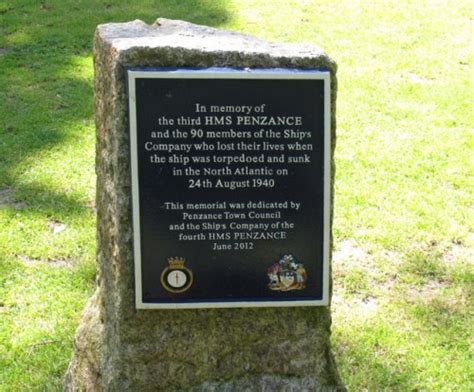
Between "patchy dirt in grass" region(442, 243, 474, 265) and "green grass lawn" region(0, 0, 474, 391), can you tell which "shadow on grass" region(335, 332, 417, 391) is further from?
"patchy dirt in grass" region(442, 243, 474, 265)

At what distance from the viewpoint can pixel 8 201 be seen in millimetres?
5172

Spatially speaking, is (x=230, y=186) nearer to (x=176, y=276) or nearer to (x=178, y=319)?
(x=176, y=276)

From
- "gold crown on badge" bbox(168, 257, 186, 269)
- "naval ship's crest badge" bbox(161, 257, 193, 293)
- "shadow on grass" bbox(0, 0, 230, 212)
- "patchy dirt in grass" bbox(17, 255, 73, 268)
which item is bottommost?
"naval ship's crest badge" bbox(161, 257, 193, 293)

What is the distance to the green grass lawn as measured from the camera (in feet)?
12.5

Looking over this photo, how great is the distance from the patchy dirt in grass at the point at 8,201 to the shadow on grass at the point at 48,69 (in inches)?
2.8

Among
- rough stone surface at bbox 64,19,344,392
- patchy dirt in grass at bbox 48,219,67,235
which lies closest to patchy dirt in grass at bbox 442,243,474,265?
rough stone surface at bbox 64,19,344,392

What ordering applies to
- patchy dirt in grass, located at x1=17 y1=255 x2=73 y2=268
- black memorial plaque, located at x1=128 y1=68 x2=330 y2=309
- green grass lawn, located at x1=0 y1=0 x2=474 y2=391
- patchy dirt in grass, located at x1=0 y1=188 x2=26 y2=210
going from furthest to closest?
patchy dirt in grass, located at x1=0 y1=188 x2=26 y2=210 → patchy dirt in grass, located at x1=17 y1=255 x2=73 y2=268 → green grass lawn, located at x1=0 y1=0 x2=474 y2=391 → black memorial plaque, located at x1=128 y1=68 x2=330 y2=309

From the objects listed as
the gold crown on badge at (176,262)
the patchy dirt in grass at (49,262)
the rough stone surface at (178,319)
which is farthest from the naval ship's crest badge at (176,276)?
the patchy dirt in grass at (49,262)

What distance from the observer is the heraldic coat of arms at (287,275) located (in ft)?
9.12

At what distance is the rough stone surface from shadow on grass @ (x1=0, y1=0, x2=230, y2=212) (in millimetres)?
2310

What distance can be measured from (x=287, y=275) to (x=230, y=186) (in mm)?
385

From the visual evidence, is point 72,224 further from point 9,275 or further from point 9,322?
point 9,322

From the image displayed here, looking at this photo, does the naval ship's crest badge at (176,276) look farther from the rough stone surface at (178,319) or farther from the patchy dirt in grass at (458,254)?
the patchy dirt in grass at (458,254)

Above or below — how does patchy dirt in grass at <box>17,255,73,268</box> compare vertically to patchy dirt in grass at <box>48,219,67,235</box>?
below
